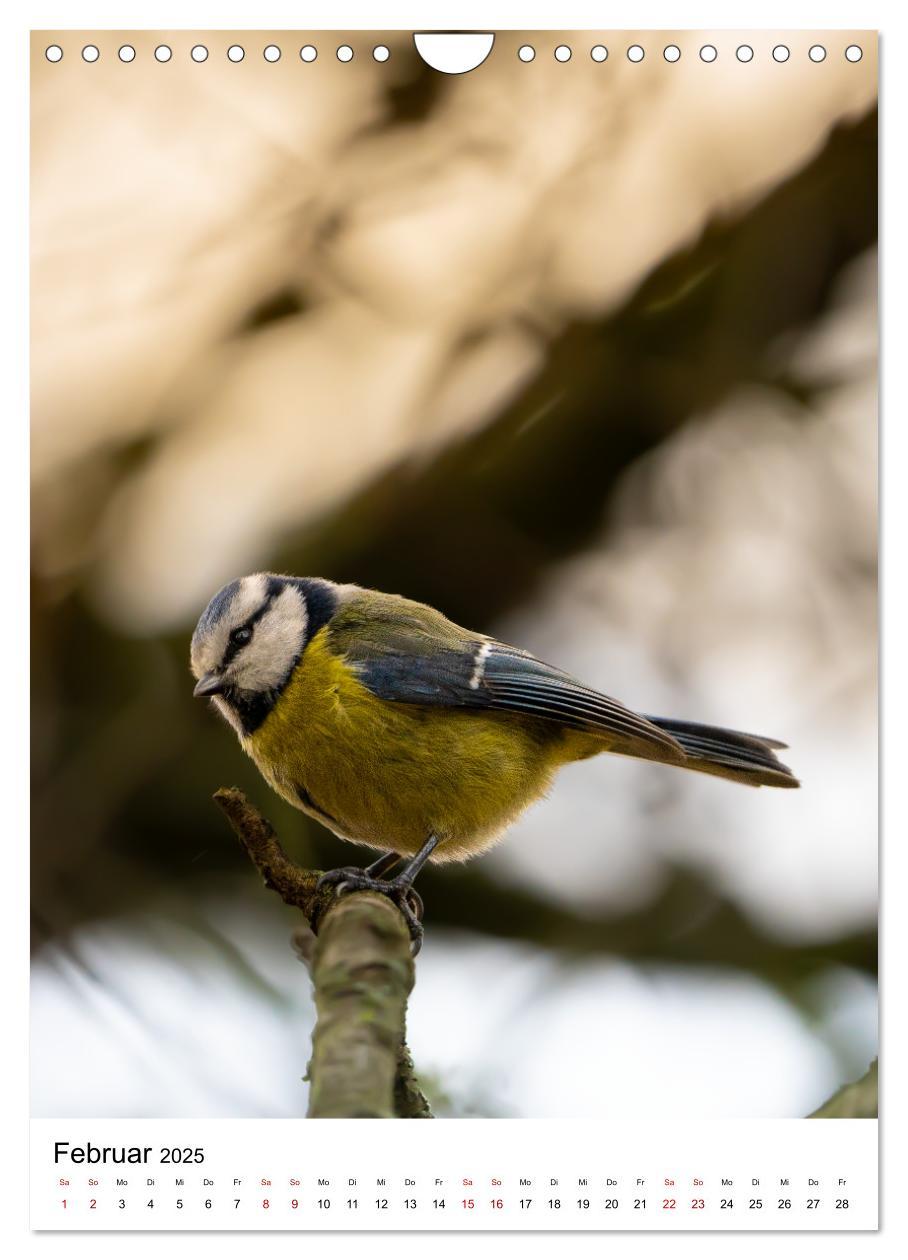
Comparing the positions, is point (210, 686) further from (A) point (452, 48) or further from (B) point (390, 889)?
(A) point (452, 48)

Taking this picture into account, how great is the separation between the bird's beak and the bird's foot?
0.31 meters

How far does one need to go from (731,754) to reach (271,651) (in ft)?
2.22

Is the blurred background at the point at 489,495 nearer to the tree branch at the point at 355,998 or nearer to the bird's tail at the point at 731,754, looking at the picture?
the bird's tail at the point at 731,754

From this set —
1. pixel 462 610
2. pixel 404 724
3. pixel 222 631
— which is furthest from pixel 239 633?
pixel 462 610

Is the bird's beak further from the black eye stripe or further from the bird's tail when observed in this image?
→ the bird's tail

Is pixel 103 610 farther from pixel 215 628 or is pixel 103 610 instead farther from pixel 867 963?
pixel 867 963

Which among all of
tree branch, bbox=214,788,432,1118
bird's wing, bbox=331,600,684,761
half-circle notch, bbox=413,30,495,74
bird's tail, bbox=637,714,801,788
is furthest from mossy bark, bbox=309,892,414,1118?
half-circle notch, bbox=413,30,495,74

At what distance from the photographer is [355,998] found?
1.04 m

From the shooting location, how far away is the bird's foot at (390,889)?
57.4 inches

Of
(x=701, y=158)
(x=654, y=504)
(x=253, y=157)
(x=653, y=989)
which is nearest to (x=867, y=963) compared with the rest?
(x=653, y=989)

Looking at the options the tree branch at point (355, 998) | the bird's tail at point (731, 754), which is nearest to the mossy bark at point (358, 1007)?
the tree branch at point (355, 998)

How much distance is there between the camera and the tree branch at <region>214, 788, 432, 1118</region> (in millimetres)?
957

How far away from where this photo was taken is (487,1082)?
5.22 feet

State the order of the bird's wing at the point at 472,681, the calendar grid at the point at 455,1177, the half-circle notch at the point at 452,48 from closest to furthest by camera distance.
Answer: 1. the calendar grid at the point at 455,1177
2. the half-circle notch at the point at 452,48
3. the bird's wing at the point at 472,681
